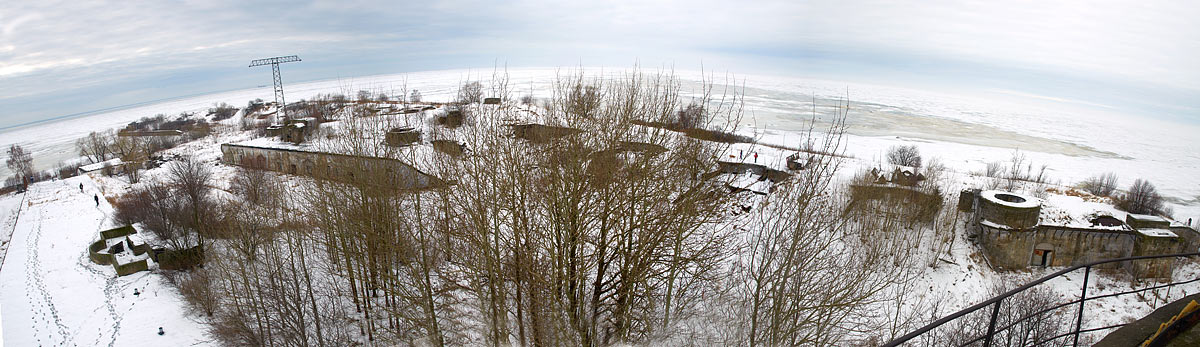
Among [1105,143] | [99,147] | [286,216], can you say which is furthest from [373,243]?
[1105,143]

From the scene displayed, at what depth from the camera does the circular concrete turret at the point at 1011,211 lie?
69.8 ft

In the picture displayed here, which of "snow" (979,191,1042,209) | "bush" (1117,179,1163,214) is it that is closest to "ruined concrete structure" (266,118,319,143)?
"snow" (979,191,1042,209)

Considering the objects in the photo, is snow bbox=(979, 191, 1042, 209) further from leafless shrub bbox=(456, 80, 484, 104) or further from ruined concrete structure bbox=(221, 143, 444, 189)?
ruined concrete structure bbox=(221, 143, 444, 189)

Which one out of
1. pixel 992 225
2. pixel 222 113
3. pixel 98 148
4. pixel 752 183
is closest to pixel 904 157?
pixel 992 225

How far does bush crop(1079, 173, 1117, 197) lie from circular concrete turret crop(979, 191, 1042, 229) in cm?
1253

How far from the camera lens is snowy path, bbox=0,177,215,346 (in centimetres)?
1586

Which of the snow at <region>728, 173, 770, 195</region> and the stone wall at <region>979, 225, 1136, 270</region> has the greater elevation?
the snow at <region>728, 173, 770, 195</region>

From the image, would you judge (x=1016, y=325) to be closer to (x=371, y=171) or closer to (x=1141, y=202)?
(x=371, y=171)

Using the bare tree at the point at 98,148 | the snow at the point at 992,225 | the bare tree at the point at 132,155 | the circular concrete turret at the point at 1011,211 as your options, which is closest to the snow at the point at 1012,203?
the circular concrete turret at the point at 1011,211

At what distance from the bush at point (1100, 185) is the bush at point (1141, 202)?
1.10m

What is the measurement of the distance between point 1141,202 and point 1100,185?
4.22 metres

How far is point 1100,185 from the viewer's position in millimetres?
30625

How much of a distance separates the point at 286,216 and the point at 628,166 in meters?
11.7

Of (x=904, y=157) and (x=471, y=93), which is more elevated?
(x=471, y=93)
